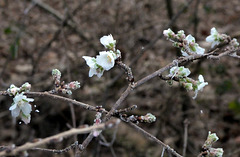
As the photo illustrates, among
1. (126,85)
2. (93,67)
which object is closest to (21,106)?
(93,67)

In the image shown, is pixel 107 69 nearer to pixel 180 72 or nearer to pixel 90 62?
pixel 90 62

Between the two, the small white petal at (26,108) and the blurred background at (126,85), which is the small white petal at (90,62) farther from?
the blurred background at (126,85)

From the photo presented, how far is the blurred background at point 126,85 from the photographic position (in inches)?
133

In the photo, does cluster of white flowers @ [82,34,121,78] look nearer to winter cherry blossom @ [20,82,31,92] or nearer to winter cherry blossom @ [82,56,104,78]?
winter cherry blossom @ [82,56,104,78]

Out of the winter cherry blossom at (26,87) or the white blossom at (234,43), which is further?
the white blossom at (234,43)

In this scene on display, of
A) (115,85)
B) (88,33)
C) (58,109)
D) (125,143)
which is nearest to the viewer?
(125,143)

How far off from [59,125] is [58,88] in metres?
2.38

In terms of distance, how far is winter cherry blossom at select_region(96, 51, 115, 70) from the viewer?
127 cm

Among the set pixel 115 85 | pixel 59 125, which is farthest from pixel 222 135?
pixel 59 125

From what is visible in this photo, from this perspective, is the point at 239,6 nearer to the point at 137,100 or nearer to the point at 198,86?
the point at 137,100

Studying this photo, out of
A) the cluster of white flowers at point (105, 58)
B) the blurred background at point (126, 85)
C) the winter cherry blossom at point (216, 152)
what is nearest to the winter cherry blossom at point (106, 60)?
the cluster of white flowers at point (105, 58)

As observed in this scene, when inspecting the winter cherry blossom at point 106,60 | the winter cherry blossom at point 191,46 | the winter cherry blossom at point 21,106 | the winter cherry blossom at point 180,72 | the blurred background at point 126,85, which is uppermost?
the blurred background at point 126,85

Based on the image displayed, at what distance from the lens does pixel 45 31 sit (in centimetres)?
535

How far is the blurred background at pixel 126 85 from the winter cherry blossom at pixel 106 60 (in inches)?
61.0
